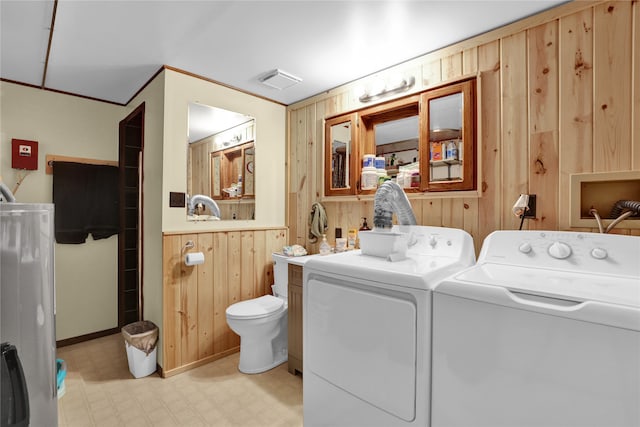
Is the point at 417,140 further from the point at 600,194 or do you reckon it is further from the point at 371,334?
the point at 371,334

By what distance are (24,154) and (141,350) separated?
1941 millimetres

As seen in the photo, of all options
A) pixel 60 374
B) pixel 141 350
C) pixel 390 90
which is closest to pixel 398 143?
pixel 390 90

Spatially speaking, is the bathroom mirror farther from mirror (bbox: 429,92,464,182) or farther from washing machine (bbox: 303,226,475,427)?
washing machine (bbox: 303,226,475,427)

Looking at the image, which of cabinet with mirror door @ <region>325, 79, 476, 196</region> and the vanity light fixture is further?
the vanity light fixture

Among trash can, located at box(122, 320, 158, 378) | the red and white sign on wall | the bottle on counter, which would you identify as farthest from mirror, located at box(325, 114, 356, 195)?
the red and white sign on wall

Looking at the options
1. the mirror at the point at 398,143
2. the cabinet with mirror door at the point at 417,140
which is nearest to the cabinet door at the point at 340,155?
the cabinet with mirror door at the point at 417,140

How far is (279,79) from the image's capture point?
8.35 feet

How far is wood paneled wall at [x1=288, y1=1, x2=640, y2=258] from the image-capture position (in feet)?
4.94

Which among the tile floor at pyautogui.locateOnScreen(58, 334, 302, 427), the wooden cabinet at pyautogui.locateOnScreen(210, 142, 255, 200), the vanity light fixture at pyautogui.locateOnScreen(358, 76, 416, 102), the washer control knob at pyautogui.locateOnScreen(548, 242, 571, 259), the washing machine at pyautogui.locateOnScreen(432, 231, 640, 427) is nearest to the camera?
the washing machine at pyautogui.locateOnScreen(432, 231, 640, 427)

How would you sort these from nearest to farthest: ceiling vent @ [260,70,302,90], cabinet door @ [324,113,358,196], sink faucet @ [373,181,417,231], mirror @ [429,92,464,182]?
1. sink faucet @ [373,181,417,231]
2. mirror @ [429,92,464,182]
3. ceiling vent @ [260,70,302,90]
4. cabinet door @ [324,113,358,196]

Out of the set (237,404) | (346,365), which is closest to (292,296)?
(237,404)

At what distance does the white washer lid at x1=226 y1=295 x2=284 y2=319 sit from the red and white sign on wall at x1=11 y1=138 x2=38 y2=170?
6.95ft

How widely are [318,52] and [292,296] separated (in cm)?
177

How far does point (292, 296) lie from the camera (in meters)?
2.38
